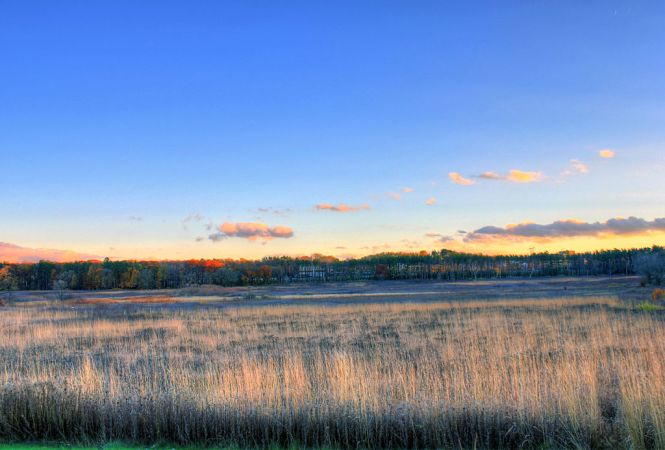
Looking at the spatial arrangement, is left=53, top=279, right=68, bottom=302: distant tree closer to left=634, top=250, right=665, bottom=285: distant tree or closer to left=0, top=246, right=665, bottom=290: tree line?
left=0, top=246, right=665, bottom=290: tree line

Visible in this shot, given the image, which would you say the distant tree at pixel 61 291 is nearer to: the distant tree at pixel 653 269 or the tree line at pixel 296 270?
the tree line at pixel 296 270

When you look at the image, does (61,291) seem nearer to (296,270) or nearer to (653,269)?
(653,269)

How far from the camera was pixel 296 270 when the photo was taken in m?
184

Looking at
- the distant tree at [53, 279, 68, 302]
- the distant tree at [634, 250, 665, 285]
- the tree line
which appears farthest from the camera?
the tree line

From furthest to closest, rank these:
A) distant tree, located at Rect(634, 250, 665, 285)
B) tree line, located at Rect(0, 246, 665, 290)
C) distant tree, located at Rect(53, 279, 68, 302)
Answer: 1. tree line, located at Rect(0, 246, 665, 290)
2. distant tree, located at Rect(634, 250, 665, 285)
3. distant tree, located at Rect(53, 279, 68, 302)

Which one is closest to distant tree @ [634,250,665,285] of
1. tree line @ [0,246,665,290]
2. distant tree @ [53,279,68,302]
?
tree line @ [0,246,665,290]

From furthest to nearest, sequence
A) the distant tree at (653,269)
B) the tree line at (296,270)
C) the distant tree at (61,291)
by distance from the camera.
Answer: the tree line at (296,270)
the distant tree at (653,269)
the distant tree at (61,291)

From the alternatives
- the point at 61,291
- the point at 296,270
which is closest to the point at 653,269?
the point at 61,291

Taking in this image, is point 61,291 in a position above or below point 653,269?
above

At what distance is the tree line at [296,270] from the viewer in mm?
147500

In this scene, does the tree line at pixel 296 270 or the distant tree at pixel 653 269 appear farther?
the tree line at pixel 296 270

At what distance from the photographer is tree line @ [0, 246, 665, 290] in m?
148

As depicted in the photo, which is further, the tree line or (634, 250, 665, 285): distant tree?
the tree line

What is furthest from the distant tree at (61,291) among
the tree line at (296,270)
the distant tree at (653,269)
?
the distant tree at (653,269)
